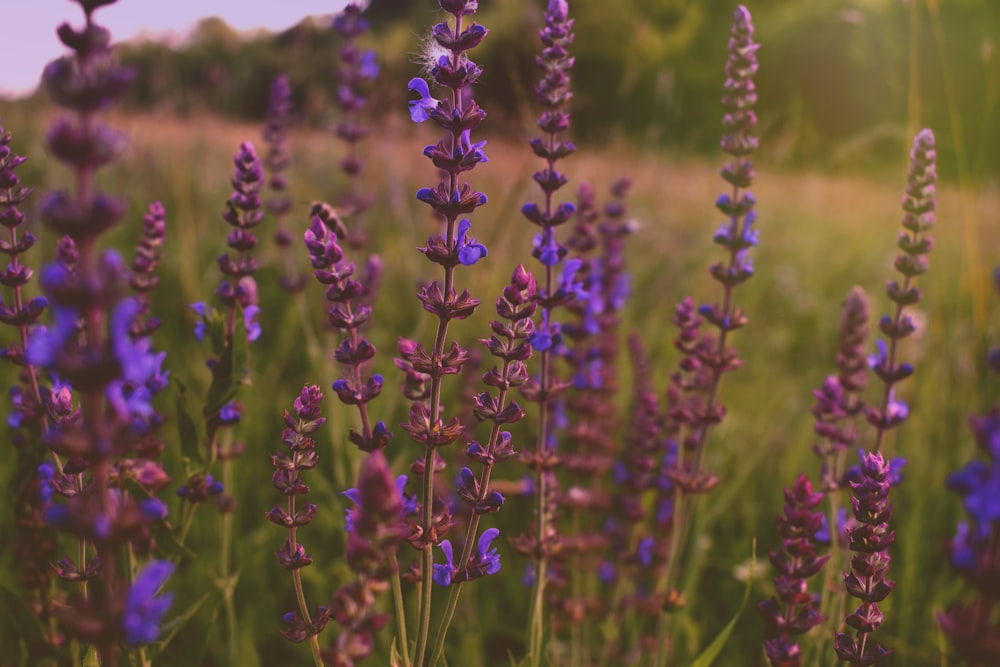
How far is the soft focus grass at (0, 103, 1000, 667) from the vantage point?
248 centimetres

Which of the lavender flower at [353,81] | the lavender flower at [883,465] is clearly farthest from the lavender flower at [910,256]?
the lavender flower at [353,81]

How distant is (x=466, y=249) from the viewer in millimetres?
1417

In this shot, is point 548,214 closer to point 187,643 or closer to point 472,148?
point 472,148

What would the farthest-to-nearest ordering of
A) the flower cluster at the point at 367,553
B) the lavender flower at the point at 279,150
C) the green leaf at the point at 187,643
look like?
the lavender flower at the point at 279,150 < the green leaf at the point at 187,643 < the flower cluster at the point at 367,553

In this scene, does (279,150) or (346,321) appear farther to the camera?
(279,150)

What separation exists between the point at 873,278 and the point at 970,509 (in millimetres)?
7228

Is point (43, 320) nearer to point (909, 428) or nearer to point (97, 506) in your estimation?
point (97, 506)

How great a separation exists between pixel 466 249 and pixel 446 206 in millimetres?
98

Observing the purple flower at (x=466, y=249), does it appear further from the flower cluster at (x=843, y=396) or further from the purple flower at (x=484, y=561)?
the flower cluster at (x=843, y=396)

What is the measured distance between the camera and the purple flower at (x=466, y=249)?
4.57 ft

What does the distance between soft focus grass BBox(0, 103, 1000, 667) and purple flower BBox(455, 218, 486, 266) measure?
83 centimetres

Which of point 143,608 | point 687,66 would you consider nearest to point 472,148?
point 143,608

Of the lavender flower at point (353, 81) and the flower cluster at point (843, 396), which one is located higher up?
the lavender flower at point (353, 81)

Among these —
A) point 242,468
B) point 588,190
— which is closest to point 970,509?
point 588,190
